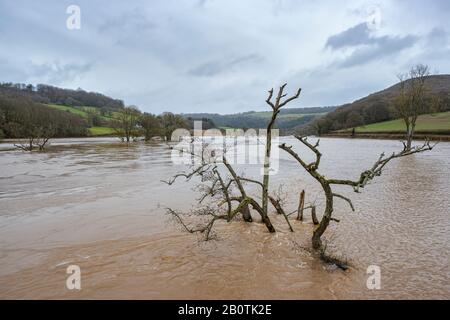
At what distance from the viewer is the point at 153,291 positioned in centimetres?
563

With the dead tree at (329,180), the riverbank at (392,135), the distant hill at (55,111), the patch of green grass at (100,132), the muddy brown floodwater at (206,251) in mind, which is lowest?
the muddy brown floodwater at (206,251)

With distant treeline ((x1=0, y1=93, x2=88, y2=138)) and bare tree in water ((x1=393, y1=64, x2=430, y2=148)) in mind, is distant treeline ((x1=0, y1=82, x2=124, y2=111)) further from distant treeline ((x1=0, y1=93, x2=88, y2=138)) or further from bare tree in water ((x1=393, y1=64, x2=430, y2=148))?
bare tree in water ((x1=393, y1=64, x2=430, y2=148))

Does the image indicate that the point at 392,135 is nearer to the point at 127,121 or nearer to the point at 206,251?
the point at 127,121

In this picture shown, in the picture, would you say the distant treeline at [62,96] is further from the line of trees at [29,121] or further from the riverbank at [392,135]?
the riverbank at [392,135]

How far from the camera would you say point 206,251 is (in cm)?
750

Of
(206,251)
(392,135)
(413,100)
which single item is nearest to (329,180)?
(206,251)

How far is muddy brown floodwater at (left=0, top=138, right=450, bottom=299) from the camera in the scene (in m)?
5.71

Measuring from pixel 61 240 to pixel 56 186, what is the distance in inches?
338

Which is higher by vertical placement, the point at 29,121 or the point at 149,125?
the point at 29,121

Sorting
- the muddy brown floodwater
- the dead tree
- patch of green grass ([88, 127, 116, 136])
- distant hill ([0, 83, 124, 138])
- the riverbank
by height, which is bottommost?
the muddy brown floodwater

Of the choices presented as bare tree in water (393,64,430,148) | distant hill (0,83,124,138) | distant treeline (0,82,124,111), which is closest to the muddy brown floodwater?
A: bare tree in water (393,64,430,148)

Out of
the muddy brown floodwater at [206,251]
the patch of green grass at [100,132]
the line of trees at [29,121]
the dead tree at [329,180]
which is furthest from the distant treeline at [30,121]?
the dead tree at [329,180]

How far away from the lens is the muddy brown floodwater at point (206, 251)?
5707 millimetres

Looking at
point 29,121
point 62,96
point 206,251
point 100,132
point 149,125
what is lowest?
point 206,251
